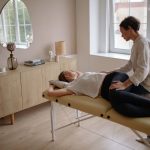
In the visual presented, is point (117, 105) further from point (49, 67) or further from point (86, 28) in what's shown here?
point (86, 28)

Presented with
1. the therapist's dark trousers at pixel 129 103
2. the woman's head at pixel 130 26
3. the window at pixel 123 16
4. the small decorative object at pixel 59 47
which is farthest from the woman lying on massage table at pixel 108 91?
the window at pixel 123 16

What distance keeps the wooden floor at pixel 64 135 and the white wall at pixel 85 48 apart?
3.09 feet

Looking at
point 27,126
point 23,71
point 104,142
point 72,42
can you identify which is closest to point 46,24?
point 72,42

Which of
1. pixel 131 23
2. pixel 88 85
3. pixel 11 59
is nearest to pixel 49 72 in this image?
pixel 11 59

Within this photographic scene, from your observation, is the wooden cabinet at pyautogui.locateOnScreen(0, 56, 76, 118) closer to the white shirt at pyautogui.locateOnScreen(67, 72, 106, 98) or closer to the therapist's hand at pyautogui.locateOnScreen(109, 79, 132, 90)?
the white shirt at pyautogui.locateOnScreen(67, 72, 106, 98)

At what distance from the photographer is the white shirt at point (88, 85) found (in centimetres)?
225

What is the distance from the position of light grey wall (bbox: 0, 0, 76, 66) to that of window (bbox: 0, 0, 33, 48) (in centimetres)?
7

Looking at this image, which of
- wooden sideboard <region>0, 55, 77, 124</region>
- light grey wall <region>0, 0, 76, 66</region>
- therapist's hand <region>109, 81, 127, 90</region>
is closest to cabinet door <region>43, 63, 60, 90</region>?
wooden sideboard <region>0, 55, 77, 124</region>

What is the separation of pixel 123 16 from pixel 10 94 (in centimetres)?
197

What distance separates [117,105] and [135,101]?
0.46 ft

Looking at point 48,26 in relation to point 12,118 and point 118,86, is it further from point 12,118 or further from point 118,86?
point 118,86

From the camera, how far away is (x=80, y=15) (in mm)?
3789

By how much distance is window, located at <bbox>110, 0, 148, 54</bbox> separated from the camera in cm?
330

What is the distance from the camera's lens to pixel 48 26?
3.56 m
